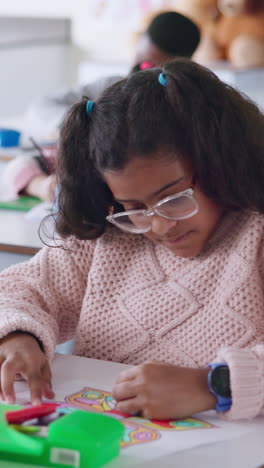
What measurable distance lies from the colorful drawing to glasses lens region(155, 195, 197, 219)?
0.80 ft

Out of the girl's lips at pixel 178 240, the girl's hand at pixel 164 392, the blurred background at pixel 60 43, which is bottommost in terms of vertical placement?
the blurred background at pixel 60 43

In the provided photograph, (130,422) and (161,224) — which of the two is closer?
(130,422)

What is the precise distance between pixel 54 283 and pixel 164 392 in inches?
14.6

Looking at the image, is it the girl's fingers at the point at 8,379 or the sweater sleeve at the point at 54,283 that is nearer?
the girl's fingers at the point at 8,379

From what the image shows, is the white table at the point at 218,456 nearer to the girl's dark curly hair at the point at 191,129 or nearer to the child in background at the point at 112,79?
the girl's dark curly hair at the point at 191,129

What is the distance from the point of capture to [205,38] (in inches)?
151

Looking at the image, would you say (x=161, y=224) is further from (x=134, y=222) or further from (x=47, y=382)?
(x=47, y=382)

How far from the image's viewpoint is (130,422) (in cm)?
96

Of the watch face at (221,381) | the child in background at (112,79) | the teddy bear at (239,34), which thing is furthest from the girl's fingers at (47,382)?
the teddy bear at (239,34)

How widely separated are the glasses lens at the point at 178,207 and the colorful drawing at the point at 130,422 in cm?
24

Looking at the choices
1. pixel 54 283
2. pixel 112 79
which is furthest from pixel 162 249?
pixel 112 79

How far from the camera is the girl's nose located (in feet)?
3.59

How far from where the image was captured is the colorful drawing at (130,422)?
93 cm

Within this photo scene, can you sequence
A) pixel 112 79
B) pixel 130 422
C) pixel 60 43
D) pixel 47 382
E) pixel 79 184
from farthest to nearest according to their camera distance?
pixel 60 43, pixel 112 79, pixel 79 184, pixel 47 382, pixel 130 422
